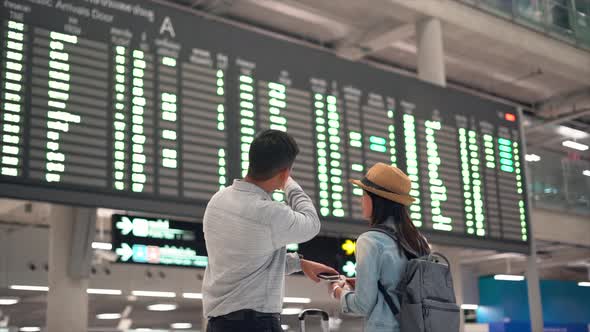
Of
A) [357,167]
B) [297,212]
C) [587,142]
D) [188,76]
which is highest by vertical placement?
[587,142]

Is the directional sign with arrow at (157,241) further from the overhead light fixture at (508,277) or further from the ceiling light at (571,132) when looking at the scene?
the overhead light fixture at (508,277)

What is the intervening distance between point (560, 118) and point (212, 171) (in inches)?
358

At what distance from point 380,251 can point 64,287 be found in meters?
4.62

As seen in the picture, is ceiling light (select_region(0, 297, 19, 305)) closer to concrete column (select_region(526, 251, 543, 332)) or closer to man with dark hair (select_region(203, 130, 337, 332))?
concrete column (select_region(526, 251, 543, 332))

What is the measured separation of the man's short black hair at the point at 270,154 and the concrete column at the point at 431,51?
6724mm

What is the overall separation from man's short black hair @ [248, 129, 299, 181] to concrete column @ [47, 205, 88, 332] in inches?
175

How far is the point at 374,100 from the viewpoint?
312 inches

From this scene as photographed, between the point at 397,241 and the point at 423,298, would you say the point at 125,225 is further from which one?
the point at 423,298

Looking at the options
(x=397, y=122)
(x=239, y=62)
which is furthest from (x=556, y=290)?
(x=239, y=62)

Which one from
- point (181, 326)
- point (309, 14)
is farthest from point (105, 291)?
point (181, 326)

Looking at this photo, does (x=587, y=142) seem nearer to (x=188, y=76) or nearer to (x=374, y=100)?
(x=374, y=100)

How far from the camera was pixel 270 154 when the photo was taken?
265 centimetres

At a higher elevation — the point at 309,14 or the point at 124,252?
the point at 309,14

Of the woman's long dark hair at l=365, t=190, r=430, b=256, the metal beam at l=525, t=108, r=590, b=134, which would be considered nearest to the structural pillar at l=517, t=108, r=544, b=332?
the metal beam at l=525, t=108, r=590, b=134
